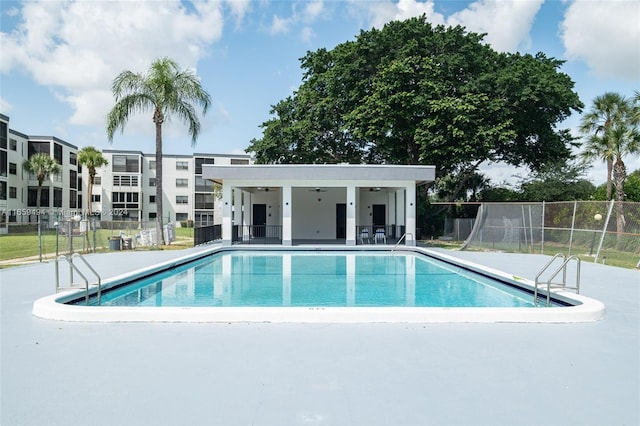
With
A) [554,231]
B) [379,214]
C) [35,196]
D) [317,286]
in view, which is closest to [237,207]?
[379,214]

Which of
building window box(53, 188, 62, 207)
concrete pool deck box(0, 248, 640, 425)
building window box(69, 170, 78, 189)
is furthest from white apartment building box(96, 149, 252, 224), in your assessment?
A: concrete pool deck box(0, 248, 640, 425)

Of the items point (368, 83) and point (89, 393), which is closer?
point (89, 393)

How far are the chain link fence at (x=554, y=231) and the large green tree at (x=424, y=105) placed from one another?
17.7 ft

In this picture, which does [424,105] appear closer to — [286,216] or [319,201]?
[319,201]

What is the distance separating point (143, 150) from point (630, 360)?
57201 mm

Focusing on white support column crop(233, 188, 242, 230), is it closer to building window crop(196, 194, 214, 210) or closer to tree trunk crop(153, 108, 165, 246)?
tree trunk crop(153, 108, 165, 246)

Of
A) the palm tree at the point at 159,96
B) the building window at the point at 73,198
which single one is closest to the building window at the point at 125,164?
the building window at the point at 73,198

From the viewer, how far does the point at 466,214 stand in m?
30.0

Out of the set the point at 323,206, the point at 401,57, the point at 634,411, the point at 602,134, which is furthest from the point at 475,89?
the point at 634,411

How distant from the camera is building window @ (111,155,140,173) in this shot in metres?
53.1

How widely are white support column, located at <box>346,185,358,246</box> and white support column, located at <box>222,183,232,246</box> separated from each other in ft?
18.4

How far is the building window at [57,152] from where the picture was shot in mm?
46406

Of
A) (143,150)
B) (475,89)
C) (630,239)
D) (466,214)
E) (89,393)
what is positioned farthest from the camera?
(143,150)

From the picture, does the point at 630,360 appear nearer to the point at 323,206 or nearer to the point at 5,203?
A: the point at 323,206
